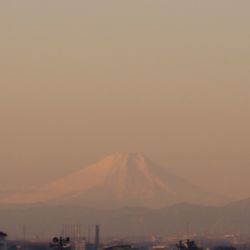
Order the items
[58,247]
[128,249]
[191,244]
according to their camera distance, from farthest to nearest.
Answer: [128,249] < [191,244] < [58,247]

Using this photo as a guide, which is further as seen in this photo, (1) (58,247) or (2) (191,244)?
(2) (191,244)

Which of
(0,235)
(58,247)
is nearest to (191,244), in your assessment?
(58,247)

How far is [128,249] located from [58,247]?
47522 millimetres

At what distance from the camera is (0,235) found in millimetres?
176500

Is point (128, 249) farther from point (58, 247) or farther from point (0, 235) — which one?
point (58, 247)

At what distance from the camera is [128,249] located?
7539 inches

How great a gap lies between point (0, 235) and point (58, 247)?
3290cm

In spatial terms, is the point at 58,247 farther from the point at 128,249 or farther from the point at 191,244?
the point at 128,249

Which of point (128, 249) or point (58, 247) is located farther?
point (128, 249)

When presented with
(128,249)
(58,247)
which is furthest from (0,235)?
(58,247)

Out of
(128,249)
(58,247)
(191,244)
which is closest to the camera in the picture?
(58,247)

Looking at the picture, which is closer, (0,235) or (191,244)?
(191,244)

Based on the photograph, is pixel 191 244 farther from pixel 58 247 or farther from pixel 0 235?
pixel 0 235

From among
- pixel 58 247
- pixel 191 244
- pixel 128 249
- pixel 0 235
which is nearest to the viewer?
pixel 58 247
